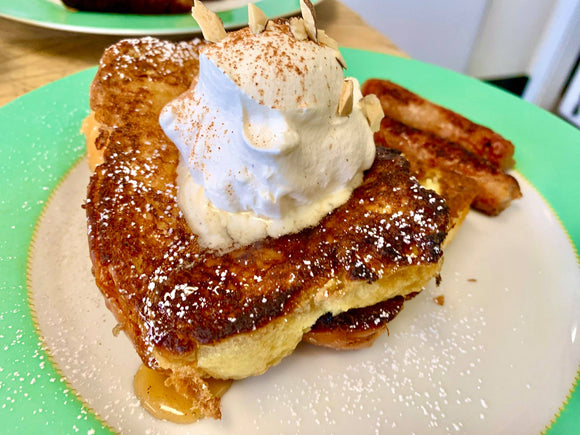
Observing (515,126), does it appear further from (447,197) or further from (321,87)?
(321,87)

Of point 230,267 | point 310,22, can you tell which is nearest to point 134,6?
point 310,22

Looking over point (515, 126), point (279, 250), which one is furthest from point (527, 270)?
point (279, 250)

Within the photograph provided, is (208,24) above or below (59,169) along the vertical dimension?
above

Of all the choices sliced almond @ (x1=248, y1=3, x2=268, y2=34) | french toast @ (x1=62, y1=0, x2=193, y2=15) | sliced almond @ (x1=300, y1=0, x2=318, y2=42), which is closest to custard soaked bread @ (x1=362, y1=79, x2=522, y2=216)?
sliced almond @ (x1=300, y1=0, x2=318, y2=42)

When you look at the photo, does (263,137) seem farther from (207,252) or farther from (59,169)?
(59,169)

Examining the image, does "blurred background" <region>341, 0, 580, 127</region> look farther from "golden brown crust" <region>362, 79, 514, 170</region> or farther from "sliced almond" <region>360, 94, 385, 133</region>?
"sliced almond" <region>360, 94, 385, 133</region>
